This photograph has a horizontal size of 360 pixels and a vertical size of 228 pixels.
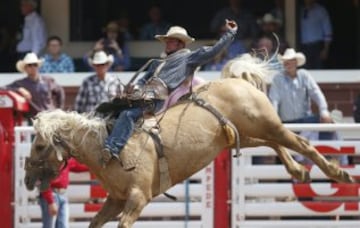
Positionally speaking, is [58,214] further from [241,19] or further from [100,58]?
[241,19]

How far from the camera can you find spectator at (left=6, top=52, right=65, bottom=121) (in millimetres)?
14109

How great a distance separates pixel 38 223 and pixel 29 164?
1.86 metres

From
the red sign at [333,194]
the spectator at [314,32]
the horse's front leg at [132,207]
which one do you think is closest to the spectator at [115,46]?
the spectator at [314,32]

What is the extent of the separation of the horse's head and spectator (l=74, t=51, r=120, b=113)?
2.97 metres

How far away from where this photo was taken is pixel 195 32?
1692cm

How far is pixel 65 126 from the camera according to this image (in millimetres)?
11164

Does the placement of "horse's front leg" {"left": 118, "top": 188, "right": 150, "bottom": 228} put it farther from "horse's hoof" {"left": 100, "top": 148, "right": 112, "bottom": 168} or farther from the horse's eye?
the horse's eye

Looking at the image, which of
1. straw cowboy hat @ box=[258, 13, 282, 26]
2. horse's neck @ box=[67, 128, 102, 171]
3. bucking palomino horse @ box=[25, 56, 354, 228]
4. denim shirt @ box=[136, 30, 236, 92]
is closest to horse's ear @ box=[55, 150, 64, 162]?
bucking palomino horse @ box=[25, 56, 354, 228]

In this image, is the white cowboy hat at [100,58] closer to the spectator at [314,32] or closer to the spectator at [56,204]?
the spectator at [56,204]

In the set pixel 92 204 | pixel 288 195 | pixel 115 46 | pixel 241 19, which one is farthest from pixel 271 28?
pixel 92 204

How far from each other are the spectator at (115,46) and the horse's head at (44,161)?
4.34 m

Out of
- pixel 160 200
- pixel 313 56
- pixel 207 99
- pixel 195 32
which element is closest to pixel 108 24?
pixel 195 32

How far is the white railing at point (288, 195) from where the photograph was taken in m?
12.8

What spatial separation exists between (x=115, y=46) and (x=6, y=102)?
3117 millimetres
